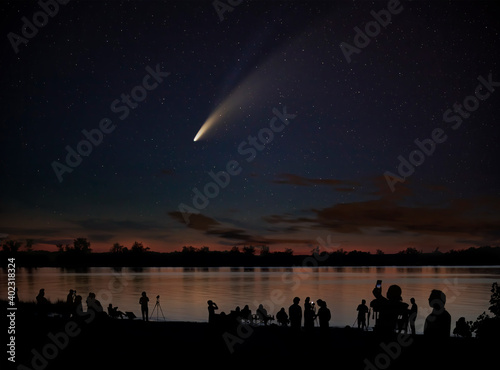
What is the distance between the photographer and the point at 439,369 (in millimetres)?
9000

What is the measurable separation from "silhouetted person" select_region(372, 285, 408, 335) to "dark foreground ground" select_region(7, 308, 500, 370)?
451 millimetres

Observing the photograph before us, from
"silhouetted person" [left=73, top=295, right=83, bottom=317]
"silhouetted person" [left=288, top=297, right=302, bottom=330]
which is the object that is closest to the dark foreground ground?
"silhouetted person" [left=288, top=297, right=302, bottom=330]

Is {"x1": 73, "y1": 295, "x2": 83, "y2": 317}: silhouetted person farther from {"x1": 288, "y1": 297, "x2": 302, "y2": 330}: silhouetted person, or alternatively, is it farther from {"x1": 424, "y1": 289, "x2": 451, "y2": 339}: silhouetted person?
{"x1": 424, "y1": 289, "x2": 451, "y2": 339}: silhouetted person

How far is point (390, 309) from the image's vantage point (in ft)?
29.2

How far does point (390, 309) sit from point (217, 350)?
25.8 ft

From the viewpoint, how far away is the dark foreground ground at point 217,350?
1309 centimetres

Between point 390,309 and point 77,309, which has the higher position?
point 390,309

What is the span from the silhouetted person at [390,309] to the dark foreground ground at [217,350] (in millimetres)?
451

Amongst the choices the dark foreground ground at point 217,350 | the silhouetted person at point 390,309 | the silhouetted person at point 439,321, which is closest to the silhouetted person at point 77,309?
the dark foreground ground at point 217,350

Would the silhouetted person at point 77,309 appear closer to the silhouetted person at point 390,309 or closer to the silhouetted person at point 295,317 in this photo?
the silhouetted person at point 295,317

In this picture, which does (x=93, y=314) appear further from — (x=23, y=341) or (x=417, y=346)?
(x=417, y=346)

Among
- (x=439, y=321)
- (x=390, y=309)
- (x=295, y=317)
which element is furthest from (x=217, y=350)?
(x=439, y=321)

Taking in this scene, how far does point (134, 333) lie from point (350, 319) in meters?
32.1

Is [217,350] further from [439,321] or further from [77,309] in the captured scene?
[77,309]
